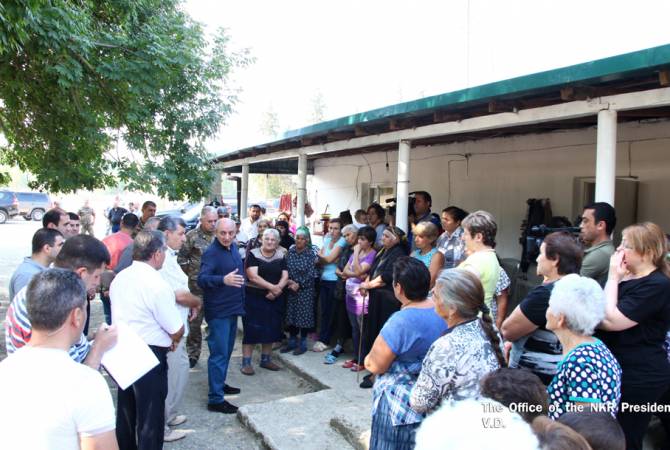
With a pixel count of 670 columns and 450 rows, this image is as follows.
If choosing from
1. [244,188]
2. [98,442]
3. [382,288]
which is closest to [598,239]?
[382,288]

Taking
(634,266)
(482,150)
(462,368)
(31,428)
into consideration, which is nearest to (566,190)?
(482,150)

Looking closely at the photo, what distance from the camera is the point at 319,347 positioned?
20.4 feet

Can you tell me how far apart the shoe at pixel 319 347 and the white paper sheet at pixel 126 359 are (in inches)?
145

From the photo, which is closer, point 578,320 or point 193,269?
point 578,320

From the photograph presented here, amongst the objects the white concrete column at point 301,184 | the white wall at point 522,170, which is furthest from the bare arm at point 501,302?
the white concrete column at point 301,184

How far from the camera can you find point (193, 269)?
5.60 meters

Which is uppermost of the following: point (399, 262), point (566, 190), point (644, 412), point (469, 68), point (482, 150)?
point (469, 68)

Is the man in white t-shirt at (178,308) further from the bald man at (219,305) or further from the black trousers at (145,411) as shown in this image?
the black trousers at (145,411)

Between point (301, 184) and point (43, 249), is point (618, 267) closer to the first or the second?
point (43, 249)

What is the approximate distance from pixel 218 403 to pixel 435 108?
12.2 feet

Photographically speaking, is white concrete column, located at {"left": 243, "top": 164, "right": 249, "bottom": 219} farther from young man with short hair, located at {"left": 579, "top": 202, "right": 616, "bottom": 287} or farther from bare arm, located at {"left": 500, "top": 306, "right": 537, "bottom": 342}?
bare arm, located at {"left": 500, "top": 306, "right": 537, "bottom": 342}

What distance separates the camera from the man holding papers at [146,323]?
3.16 metres

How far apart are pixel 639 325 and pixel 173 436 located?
11.4 ft

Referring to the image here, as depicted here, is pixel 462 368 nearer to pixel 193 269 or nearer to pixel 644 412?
pixel 644 412
